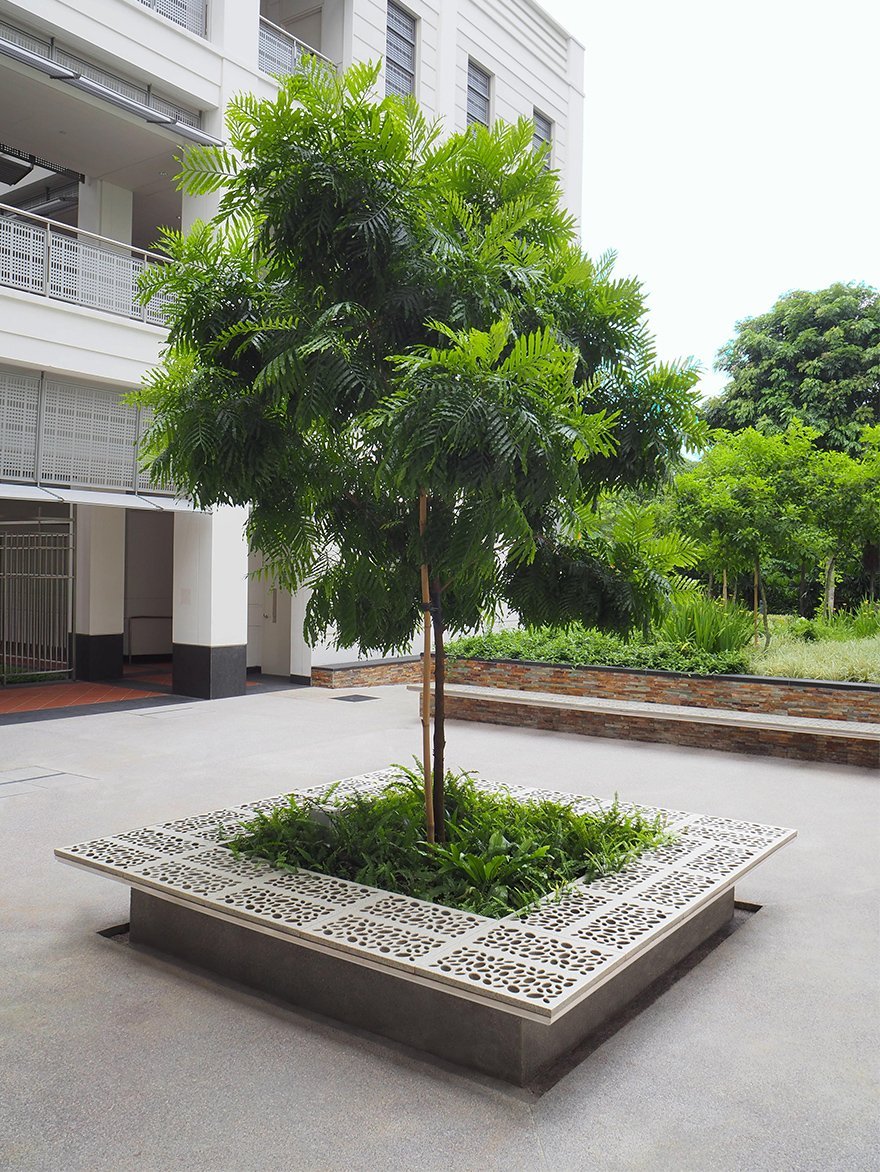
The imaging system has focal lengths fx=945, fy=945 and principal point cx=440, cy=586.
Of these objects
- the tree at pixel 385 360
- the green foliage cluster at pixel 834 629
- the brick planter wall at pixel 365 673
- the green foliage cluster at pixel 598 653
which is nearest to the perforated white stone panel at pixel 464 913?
the tree at pixel 385 360

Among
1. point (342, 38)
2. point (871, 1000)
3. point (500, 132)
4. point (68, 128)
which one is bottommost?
point (871, 1000)

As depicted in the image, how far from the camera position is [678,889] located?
4227 mm

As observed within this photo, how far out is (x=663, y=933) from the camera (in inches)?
147

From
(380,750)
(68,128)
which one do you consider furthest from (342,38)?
(380,750)

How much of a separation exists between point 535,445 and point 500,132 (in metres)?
1.95

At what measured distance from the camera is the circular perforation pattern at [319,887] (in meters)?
4.04

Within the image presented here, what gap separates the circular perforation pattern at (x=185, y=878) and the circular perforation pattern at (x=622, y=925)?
62.5 inches

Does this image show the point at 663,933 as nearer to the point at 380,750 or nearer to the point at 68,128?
the point at 380,750

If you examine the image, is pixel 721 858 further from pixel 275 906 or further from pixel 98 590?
pixel 98 590

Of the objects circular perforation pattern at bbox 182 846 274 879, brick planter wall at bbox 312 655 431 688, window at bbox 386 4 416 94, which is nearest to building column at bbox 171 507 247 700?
brick planter wall at bbox 312 655 431 688

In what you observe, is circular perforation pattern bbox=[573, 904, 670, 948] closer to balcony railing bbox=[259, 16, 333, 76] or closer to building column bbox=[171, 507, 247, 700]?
building column bbox=[171, 507, 247, 700]

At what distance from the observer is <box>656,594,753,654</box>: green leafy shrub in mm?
11078

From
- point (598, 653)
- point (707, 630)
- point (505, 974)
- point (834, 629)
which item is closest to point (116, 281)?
point (598, 653)

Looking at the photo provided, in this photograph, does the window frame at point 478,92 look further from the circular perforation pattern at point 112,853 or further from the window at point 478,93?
the circular perforation pattern at point 112,853
